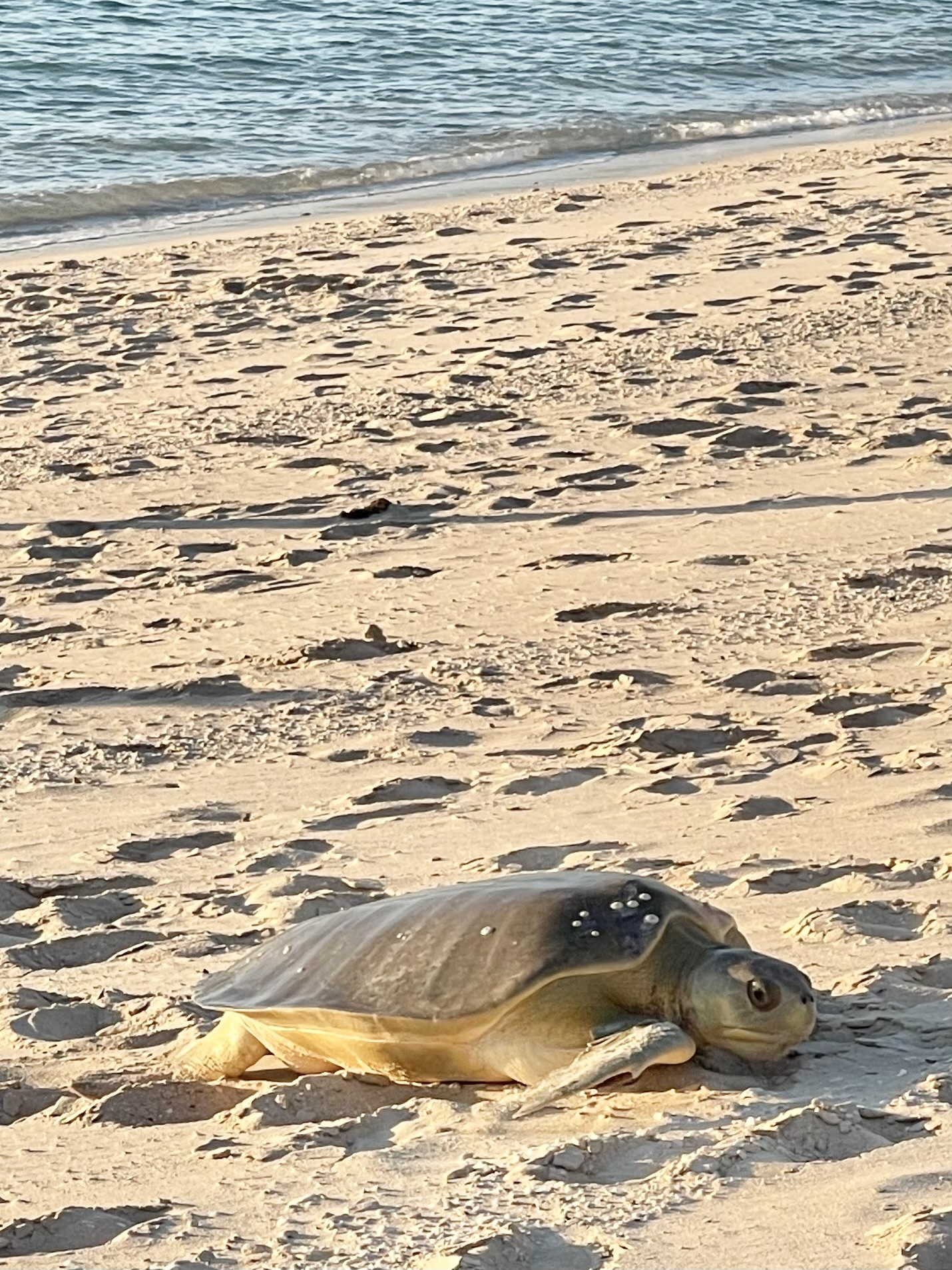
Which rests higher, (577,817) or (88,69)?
(88,69)

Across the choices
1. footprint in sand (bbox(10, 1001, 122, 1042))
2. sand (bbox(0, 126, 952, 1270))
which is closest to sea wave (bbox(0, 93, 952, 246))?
sand (bbox(0, 126, 952, 1270))

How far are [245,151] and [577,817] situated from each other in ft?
41.5

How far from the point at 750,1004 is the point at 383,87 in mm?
16697

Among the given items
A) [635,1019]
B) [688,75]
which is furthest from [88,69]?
[635,1019]

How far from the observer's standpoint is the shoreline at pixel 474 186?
13.0 meters

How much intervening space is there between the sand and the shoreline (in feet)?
6.68

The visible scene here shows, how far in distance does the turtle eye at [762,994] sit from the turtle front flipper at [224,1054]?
87cm

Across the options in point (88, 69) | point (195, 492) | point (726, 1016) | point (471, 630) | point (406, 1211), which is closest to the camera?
point (406, 1211)

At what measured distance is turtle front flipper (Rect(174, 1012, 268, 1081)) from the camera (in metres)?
3.23

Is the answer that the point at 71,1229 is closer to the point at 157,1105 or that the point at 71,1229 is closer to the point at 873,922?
the point at 157,1105

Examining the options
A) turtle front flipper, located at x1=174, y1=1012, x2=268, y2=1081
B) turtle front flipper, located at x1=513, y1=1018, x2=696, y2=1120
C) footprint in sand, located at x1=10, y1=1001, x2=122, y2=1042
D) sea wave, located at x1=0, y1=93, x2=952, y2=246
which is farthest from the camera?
sea wave, located at x1=0, y1=93, x2=952, y2=246

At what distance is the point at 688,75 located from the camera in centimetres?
1944

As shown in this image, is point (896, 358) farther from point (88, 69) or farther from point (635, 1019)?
point (88, 69)

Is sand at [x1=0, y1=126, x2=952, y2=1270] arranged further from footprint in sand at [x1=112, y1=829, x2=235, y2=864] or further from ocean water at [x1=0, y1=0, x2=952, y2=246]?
ocean water at [x1=0, y1=0, x2=952, y2=246]
